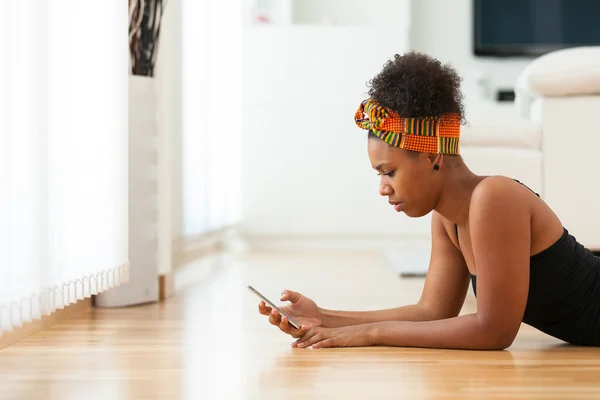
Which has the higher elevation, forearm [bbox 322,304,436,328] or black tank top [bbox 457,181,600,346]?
black tank top [bbox 457,181,600,346]

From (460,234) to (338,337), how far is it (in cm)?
32

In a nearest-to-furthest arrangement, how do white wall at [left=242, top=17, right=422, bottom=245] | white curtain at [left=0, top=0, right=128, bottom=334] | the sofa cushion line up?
white curtain at [left=0, top=0, right=128, bottom=334] → the sofa cushion → white wall at [left=242, top=17, right=422, bottom=245]

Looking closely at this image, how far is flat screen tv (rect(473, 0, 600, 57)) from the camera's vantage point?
548 cm

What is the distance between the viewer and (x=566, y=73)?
7.97 feet

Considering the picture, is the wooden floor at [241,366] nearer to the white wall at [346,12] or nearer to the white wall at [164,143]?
the white wall at [164,143]

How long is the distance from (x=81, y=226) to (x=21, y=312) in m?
0.45

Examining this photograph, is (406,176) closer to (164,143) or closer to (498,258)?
(498,258)

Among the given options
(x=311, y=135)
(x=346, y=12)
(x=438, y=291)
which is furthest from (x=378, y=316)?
(x=346, y=12)

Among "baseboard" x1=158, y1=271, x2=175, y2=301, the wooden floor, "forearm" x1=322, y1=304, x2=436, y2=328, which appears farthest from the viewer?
"baseboard" x1=158, y1=271, x2=175, y2=301

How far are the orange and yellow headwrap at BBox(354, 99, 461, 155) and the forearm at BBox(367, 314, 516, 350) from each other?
13.1 inches

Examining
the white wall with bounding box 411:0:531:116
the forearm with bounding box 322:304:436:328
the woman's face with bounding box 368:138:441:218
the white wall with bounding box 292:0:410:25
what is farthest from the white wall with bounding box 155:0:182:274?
the white wall with bounding box 411:0:531:116

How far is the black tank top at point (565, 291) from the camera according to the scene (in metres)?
1.65

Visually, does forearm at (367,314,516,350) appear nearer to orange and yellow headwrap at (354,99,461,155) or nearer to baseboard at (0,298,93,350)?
orange and yellow headwrap at (354,99,461,155)

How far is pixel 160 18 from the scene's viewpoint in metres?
2.62
